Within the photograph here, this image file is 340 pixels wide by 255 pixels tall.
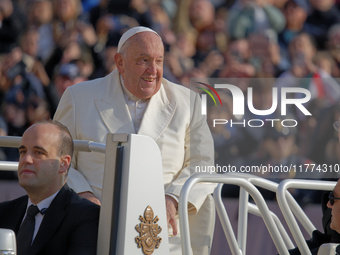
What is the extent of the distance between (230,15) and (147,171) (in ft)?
16.8

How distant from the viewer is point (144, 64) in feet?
13.4

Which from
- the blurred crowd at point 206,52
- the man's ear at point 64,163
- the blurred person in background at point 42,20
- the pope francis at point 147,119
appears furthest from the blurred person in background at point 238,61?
the man's ear at point 64,163

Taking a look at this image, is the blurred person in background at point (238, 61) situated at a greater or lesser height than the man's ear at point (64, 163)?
greater

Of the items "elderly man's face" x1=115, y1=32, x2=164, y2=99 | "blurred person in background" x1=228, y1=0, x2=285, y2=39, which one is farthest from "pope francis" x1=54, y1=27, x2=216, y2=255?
"blurred person in background" x1=228, y1=0, x2=285, y2=39

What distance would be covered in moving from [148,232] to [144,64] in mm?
1579

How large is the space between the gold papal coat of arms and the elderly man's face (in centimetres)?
147

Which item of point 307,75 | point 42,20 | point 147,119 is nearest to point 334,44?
point 307,75

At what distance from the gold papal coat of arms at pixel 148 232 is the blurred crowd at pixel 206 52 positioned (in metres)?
3.55

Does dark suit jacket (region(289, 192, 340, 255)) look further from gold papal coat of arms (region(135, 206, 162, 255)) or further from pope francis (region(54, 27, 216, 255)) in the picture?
gold papal coat of arms (region(135, 206, 162, 255))

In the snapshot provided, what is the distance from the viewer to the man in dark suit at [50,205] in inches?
103

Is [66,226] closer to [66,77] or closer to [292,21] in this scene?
[66,77]

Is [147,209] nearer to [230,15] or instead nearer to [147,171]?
[147,171]

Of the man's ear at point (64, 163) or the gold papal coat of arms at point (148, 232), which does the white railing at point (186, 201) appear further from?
the man's ear at point (64, 163)

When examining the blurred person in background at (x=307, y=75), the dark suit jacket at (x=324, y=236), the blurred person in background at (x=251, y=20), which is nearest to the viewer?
the dark suit jacket at (x=324, y=236)
